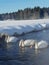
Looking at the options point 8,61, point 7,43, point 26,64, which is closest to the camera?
point 26,64

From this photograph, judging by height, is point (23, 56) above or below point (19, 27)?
above

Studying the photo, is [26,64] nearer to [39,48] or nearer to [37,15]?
[39,48]

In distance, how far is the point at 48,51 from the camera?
2270 cm

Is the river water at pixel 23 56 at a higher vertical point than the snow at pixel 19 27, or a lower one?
higher

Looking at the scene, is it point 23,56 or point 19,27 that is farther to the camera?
point 19,27

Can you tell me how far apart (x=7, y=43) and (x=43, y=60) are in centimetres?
956

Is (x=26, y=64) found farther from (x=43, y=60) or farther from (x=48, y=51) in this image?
(x=48, y=51)

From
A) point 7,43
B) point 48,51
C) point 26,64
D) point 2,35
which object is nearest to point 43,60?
point 26,64

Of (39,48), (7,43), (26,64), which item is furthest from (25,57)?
(7,43)

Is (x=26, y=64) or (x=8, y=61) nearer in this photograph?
(x=26, y=64)

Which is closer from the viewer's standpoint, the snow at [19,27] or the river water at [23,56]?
the river water at [23,56]

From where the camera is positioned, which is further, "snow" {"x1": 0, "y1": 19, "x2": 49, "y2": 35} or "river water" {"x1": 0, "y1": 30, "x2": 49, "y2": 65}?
"snow" {"x1": 0, "y1": 19, "x2": 49, "y2": 35}

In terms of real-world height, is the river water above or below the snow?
above

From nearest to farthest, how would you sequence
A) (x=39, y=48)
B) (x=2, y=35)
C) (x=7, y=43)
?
(x=39, y=48) → (x=7, y=43) → (x=2, y=35)
